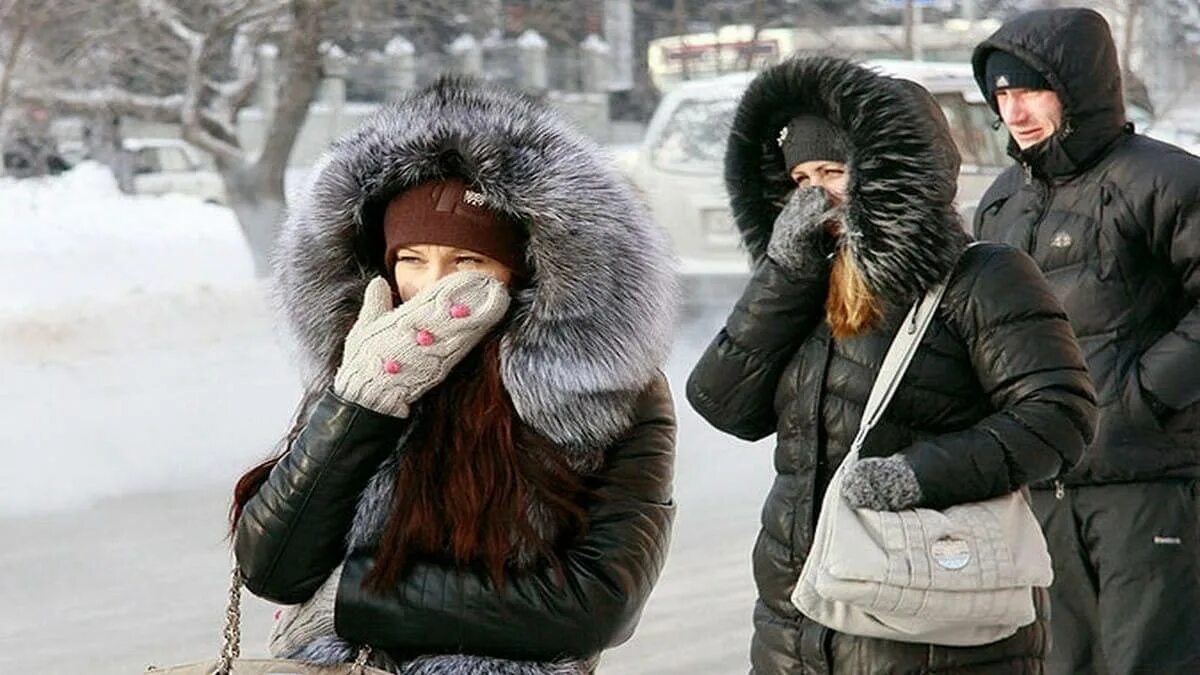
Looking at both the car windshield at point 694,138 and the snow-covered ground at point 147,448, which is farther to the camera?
the car windshield at point 694,138

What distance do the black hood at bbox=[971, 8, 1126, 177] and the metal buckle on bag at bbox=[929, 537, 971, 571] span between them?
1.64 m

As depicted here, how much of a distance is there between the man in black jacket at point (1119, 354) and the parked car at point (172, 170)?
15.9m

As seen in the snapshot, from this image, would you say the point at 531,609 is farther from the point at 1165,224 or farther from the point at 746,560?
the point at 746,560

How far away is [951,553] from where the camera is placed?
323 centimetres

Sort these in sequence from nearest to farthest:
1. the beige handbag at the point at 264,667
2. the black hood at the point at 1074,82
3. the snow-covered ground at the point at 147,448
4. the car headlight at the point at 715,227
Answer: the beige handbag at the point at 264,667, the black hood at the point at 1074,82, the snow-covered ground at the point at 147,448, the car headlight at the point at 715,227

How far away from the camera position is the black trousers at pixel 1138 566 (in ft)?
14.4

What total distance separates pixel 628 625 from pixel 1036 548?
1136 millimetres

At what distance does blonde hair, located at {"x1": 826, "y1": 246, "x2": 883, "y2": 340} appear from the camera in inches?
136

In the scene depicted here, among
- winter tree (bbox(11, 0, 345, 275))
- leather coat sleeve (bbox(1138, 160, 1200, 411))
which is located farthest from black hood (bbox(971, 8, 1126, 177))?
winter tree (bbox(11, 0, 345, 275))

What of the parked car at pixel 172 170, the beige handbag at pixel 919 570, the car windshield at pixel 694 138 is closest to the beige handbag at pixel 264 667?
the beige handbag at pixel 919 570

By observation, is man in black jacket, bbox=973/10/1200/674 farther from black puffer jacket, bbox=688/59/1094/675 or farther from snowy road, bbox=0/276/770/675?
snowy road, bbox=0/276/770/675

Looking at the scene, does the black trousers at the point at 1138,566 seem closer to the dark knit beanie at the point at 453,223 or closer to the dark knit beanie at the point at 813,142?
the dark knit beanie at the point at 813,142

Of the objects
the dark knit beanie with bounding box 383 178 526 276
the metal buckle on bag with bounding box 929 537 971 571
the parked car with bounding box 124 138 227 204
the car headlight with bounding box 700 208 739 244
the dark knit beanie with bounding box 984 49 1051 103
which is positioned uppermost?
the dark knit beanie with bounding box 383 178 526 276

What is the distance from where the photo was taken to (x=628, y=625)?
2496 mm
